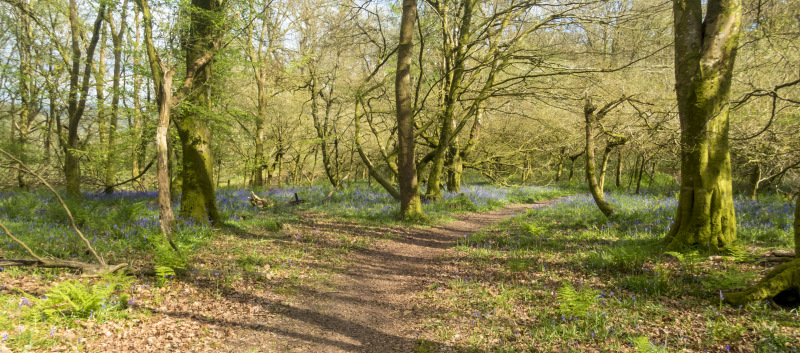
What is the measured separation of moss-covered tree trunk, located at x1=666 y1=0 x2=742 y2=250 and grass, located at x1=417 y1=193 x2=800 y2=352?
584 mm

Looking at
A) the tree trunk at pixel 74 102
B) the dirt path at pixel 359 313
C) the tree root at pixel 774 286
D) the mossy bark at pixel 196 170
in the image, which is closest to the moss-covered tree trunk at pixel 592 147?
the dirt path at pixel 359 313

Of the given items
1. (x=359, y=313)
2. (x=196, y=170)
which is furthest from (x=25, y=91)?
(x=359, y=313)

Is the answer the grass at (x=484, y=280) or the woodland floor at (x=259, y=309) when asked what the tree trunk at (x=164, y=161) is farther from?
the woodland floor at (x=259, y=309)

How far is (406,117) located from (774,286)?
8.86 metres

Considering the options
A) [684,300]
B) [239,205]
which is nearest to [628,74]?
[684,300]

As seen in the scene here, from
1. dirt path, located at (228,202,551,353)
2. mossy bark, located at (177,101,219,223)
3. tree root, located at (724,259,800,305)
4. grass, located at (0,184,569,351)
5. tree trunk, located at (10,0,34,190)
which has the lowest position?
dirt path, located at (228,202,551,353)

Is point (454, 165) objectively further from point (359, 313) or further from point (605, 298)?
point (359, 313)

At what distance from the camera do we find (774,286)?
4016mm

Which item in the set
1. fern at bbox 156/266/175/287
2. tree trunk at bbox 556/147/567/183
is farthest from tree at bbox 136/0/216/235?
tree trunk at bbox 556/147/567/183

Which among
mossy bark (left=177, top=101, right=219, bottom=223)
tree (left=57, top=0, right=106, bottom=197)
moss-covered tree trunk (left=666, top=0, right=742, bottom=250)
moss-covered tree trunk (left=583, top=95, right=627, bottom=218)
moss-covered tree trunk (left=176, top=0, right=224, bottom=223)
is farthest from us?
tree (left=57, top=0, right=106, bottom=197)

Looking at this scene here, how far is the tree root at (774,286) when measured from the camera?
3955 mm

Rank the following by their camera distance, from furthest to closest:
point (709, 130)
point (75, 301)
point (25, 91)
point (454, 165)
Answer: point (454, 165) → point (25, 91) → point (709, 130) → point (75, 301)

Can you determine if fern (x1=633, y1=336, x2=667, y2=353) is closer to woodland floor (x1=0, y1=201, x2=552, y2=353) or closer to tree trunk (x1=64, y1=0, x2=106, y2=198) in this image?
woodland floor (x1=0, y1=201, x2=552, y2=353)

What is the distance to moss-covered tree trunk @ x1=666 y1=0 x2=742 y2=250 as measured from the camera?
587 cm
